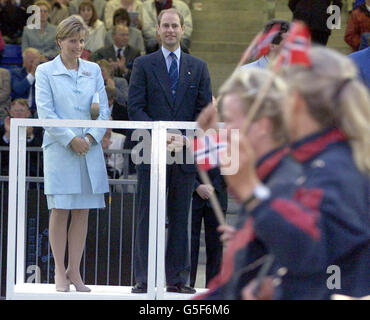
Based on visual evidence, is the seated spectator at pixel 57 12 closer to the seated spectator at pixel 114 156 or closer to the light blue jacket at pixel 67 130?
the seated spectator at pixel 114 156

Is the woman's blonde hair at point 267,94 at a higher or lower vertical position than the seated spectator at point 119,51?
lower

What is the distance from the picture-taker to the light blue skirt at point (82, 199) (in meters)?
6.73

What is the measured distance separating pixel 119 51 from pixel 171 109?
4.28m

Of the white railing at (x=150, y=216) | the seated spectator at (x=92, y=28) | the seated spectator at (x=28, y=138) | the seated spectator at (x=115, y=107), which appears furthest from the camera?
the seated spectator at (x=92, y=28)

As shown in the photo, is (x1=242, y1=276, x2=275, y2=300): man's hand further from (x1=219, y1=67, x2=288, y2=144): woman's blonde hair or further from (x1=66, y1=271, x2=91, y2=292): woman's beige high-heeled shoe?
(x1=66, y1=271, x2=91, y2=292): woman's beige high-heeled shoe

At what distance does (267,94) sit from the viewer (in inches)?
103

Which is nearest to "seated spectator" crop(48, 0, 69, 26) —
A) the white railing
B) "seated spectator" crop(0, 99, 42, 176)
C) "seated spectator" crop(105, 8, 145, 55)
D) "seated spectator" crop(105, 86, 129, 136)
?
"seated spectator" crop(105, 8, 145, 55)

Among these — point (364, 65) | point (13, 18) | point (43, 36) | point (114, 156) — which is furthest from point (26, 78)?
point (364, 65)

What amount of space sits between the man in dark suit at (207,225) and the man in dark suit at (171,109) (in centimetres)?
25

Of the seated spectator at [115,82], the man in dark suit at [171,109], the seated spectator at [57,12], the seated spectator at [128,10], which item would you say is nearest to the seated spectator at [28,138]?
the seated spectator at [115,82]

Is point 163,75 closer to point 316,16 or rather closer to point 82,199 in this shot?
point 82,199

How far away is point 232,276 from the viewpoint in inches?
111
